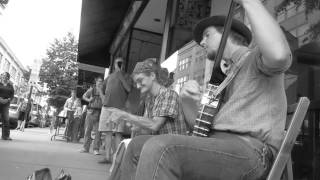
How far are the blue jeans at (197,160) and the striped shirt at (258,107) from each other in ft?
0.44

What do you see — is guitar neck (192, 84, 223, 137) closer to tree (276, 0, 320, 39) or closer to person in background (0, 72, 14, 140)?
tree (276, 0, 320, 39)

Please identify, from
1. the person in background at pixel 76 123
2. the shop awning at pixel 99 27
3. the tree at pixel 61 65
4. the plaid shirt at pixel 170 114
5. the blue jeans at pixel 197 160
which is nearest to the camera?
the blue jeans at pixel 197 160

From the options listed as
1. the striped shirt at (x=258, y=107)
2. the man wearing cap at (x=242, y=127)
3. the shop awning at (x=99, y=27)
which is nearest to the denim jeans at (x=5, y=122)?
the shop awning at (x=99, y=27)

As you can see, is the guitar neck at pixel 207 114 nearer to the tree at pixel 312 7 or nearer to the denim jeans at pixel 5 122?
the tree at pixel 312 7

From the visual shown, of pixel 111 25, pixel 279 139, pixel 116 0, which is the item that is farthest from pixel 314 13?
pixel 111 25

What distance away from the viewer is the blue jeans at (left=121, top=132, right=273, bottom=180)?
1.62m

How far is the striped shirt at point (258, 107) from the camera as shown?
1.82m

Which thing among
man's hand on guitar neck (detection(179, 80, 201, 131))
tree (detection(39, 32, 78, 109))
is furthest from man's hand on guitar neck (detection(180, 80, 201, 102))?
tree (detection(39, 32, 78, 109))

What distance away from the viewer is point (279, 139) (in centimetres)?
184

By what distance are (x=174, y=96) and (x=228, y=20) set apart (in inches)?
51.0

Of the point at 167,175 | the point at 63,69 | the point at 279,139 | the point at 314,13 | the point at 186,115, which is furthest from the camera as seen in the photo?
the point at 63,69

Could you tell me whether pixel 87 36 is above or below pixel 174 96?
above

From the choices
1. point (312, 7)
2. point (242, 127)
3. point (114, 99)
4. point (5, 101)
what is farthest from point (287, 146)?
point (5, 101)

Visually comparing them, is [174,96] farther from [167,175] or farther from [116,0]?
[116,0]
